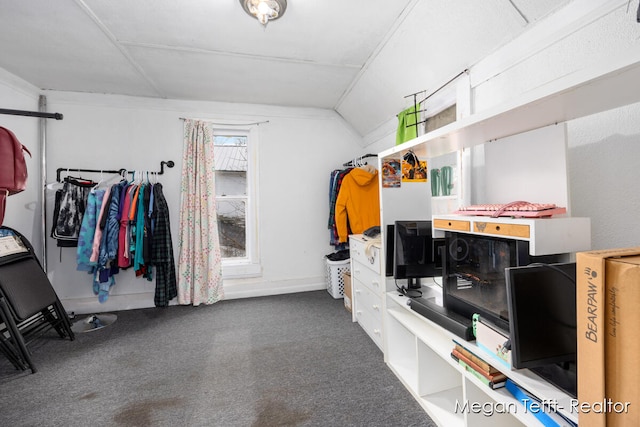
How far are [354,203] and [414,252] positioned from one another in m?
1.56

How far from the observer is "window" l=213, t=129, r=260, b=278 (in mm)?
3496

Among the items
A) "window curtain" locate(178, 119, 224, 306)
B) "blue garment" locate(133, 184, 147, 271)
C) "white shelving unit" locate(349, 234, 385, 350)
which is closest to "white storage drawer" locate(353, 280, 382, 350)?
"white shelving unit" locate(349, 234, 385, 350)

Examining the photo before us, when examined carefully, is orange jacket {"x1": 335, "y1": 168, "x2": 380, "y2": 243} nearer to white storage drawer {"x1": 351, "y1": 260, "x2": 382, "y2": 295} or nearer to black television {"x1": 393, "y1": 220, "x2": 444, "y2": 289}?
white storage drawer {"x1": 351, "y1": 260, "x2": 382, "y2": 295}

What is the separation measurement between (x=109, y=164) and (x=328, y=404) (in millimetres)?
3340

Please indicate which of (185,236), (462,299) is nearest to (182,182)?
(185,236)

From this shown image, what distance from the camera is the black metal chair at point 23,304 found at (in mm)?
1918

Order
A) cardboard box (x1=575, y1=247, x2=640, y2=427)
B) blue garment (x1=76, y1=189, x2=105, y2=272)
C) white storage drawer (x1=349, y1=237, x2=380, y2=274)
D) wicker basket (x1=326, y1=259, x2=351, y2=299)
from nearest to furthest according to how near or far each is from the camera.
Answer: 1. cardboard box (x1=575, y1=247, x2=640, y2=427)
2. white storage drawer (x1=349, y1=237, x2=380, y2=274)
3. blue garment (x1=76, y1=189, x2=105, y2=272)
4. wicker basket (x1=326, y1=259, x2=351, y2=299)

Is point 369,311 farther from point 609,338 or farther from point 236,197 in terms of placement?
point 236,197

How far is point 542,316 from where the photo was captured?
881mm

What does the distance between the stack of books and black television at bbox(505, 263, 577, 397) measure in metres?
0.19

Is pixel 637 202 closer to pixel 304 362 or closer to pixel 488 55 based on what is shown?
pixel 488 55

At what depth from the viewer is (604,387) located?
2.15 feet

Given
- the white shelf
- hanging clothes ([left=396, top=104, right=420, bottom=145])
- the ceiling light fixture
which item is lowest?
the white shelf

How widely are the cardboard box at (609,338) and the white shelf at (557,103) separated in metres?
0.47
